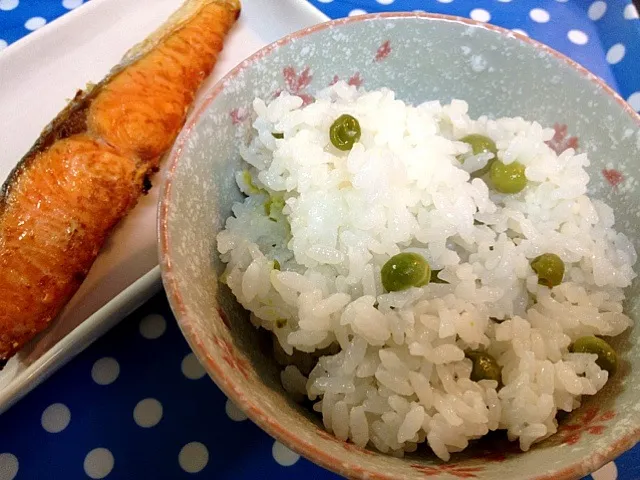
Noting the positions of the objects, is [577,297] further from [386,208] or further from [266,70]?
[266,70]

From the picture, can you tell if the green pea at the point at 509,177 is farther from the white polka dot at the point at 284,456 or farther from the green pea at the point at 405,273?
the white polka dot at the point at 284,456

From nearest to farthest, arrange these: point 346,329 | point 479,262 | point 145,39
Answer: point 346,329 → point 479,262 → point 145,39

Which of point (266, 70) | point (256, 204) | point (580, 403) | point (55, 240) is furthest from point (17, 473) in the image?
point (580, 403)

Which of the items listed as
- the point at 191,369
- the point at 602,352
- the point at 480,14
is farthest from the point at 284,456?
the point at 480,14

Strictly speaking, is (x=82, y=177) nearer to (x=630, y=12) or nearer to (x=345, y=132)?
(x=345, y=132)

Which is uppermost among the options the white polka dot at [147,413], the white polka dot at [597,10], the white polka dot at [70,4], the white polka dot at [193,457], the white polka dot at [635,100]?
the white polka dot at [70,4]

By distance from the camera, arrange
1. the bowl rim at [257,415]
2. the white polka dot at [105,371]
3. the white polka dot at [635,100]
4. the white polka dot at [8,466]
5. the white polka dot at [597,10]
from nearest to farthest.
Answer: the bowl rim at [257,415] → the white polka dot at [8,466] → the white polka dot at [105,371] → the white polka dot at [635,100] → the white polka dot at [597,10]

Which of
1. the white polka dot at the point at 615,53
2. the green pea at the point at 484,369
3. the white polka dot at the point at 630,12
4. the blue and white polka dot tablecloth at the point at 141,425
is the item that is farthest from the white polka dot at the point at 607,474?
the white polka dot at the point at 630,12

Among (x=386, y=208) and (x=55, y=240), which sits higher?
(x=386, y=208)
